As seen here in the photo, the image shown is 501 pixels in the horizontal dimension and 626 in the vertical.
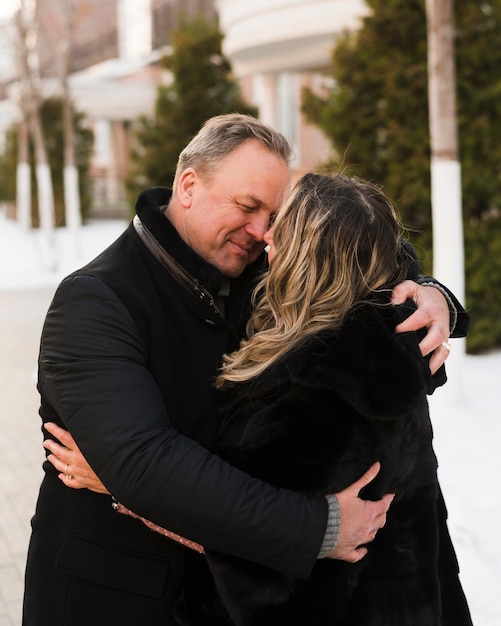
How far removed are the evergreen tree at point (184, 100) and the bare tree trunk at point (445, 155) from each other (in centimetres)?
831

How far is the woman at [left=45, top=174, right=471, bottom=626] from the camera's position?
1.71m

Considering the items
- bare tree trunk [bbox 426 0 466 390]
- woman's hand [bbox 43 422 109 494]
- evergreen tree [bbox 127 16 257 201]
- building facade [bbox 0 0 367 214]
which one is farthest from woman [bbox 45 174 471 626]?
evergreen tree [bbox 127 16 257 201]

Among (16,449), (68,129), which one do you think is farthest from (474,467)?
(68,129)

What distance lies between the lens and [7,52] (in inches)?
884

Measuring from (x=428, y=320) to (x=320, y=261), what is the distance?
1.11 feet

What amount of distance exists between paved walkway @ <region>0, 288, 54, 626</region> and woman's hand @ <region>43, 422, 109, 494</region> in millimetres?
2335

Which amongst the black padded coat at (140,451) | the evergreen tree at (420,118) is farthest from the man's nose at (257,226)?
the evergreen tree at (420,118)

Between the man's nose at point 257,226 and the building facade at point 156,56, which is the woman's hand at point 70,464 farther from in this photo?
the building facade at point 156,56

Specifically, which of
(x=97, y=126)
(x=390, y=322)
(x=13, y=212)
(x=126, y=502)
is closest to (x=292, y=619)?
(x=126, y=502)

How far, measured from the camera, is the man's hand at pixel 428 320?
1894 millimetres

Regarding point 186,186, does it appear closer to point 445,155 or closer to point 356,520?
point 356,520

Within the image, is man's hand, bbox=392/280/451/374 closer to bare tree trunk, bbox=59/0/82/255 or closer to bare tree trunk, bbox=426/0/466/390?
bare tree trunk, bbox=426/0/466/390

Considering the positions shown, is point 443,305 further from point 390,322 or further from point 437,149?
point 437,149

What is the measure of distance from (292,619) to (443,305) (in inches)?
34.3
